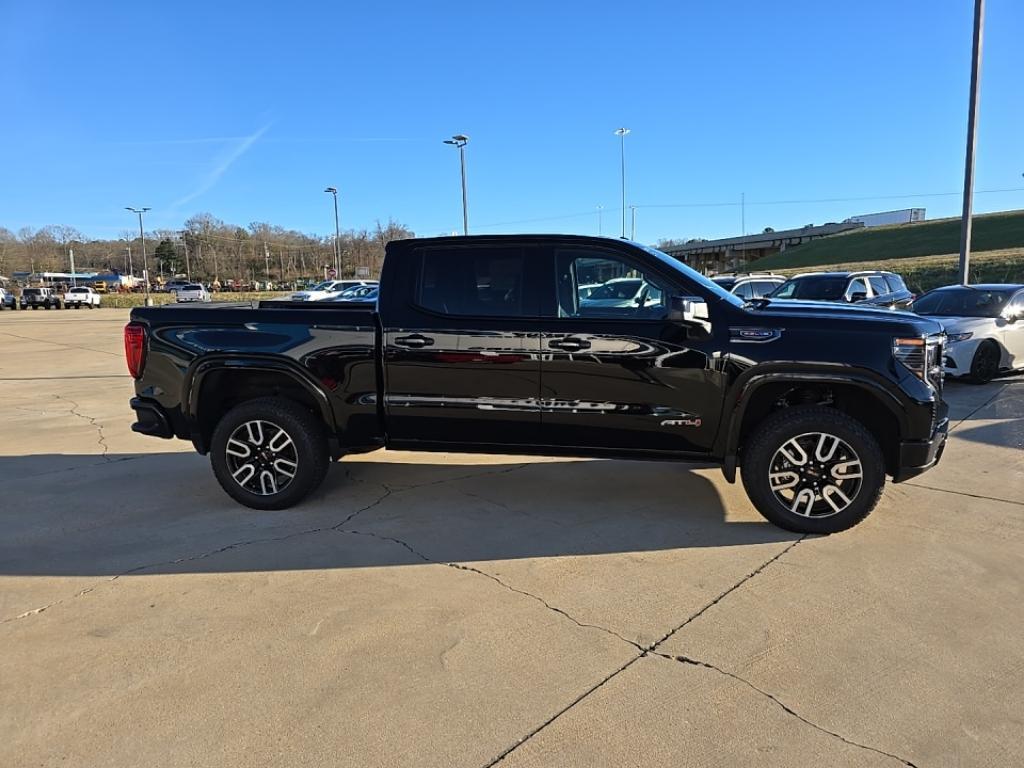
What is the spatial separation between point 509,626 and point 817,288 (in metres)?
13.7

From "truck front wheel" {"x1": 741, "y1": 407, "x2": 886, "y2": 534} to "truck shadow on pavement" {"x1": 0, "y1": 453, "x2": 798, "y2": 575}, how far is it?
0.23 m

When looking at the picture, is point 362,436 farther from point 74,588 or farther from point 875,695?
point 875,695

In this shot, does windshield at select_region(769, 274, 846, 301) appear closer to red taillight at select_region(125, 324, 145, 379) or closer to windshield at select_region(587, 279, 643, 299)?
windshield at select_region(587, 279, 643, 299)

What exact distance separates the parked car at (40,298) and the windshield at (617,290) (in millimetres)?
64106

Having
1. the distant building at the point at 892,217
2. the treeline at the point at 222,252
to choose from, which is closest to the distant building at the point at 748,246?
the distant building at the point at 892,217

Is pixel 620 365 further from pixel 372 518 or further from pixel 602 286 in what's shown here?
pixel 372 518

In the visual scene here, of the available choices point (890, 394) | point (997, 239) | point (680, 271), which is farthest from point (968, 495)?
point (997, 239)

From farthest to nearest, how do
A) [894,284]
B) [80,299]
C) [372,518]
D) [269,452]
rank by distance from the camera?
[80,299] < [894,284] < [269,452] < [372,518]

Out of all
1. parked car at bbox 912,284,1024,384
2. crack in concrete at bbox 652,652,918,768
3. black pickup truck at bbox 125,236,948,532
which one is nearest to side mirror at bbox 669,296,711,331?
black pickup truck at bbox 125,236,948,532

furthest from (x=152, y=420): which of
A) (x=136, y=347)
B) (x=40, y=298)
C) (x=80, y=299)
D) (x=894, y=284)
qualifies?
(x=80, y=299)

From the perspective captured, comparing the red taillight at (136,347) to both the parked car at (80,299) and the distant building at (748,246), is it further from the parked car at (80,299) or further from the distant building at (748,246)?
the distant building at (748,246)

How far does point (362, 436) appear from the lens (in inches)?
194

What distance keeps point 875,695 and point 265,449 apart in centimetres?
405

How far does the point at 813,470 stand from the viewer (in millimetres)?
4375
